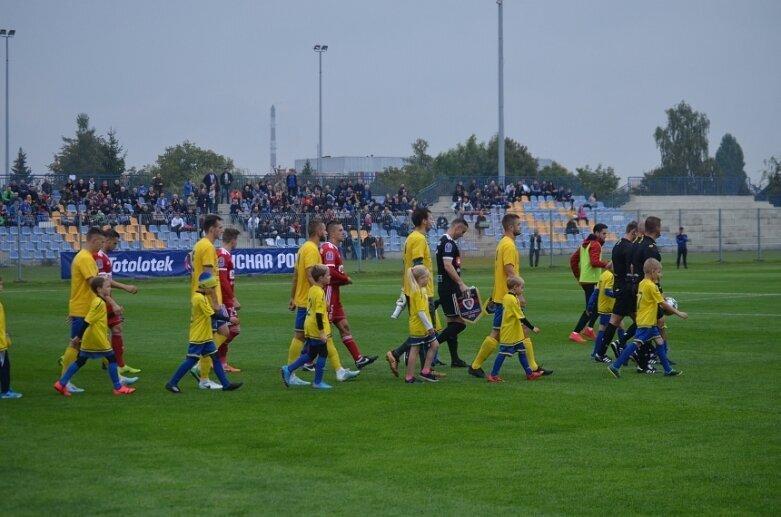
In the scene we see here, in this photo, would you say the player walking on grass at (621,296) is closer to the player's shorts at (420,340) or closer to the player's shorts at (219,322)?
the player's shorts at (420,340)

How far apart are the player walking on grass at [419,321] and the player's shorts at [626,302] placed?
11.2 ft

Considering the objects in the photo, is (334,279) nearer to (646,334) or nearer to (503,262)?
(503,262)

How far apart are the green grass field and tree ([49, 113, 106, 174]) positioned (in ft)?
254

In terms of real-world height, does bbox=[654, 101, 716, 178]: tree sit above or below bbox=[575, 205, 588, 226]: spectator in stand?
above

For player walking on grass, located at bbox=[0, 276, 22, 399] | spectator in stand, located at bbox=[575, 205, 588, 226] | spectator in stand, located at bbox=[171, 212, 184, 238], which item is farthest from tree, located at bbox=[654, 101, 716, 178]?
player walking on grass, located at bbox=[0, 276, 22, 399]

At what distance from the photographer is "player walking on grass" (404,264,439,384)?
1307 cm

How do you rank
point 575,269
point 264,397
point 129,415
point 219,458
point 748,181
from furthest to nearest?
1. point 748,181
2. point 575,269
3. point 264,397
4. point 129,415
5. point 219,458

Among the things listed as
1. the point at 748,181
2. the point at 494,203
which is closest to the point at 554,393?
the point at 494,203

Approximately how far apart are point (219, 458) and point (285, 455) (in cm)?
56

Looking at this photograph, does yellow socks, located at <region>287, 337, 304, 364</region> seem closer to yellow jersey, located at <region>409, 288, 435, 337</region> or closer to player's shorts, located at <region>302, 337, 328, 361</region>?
player's shorts, located at <region>302, 337, 328, 361</region>

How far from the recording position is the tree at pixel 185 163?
92.9 meters

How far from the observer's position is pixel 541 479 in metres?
8.16

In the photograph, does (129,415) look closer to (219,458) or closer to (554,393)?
(219,458)

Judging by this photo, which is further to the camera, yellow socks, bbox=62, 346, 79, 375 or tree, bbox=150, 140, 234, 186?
tree, bbox=150, 140, 234, 186
